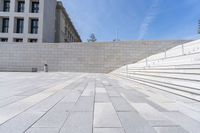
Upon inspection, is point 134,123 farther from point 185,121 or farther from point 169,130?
point 185,121

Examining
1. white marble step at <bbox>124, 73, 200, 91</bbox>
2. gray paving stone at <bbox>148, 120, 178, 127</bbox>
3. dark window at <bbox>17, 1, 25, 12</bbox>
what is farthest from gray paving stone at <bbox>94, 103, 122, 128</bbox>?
dark window at <bbox>17, 1, 25, 12</bbox>

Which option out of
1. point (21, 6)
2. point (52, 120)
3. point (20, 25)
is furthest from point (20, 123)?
point (21, 6)

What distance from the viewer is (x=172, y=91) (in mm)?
5312

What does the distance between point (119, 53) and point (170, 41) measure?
21.8ft

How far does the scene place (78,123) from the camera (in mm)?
2740

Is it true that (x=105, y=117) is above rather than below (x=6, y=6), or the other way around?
below

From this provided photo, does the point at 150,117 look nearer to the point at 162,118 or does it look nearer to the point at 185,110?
the point at 162,118

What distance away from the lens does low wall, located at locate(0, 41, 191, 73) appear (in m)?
22.5

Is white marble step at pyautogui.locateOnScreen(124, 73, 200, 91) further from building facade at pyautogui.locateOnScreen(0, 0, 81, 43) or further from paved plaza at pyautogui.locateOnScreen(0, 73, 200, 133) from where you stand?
building facade at pyautogui.locateOnScreen(0, 0, 81, 43)

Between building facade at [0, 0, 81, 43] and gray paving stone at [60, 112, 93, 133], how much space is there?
29.9 metres

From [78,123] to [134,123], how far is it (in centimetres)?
91

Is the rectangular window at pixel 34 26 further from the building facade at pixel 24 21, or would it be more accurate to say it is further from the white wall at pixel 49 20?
the white wall at pixel 49 20

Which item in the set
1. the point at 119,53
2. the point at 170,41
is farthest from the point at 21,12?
the point at 170,41

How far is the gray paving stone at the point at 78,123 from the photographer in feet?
8.11
